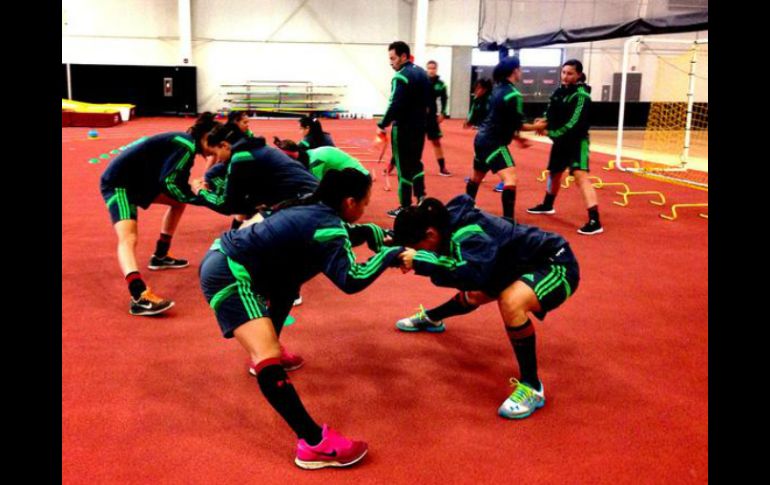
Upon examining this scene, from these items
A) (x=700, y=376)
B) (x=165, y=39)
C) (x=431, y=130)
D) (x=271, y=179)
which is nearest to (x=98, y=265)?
(x=271, y=179)

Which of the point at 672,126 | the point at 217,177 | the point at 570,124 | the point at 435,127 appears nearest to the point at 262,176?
the point at 217,177

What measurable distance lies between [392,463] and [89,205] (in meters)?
6.83

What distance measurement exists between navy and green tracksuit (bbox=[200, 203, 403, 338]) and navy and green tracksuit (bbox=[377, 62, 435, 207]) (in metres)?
4.56

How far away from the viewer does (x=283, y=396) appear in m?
2.80

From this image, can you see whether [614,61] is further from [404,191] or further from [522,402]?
[522,402]

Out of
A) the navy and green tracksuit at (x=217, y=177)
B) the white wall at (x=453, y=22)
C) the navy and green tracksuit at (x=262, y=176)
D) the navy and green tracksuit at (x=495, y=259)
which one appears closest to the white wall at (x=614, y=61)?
the white wall at (x=453, y=22)

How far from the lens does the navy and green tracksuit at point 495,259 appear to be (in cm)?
312

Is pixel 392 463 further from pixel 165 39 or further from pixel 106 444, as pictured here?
pixel 165 39

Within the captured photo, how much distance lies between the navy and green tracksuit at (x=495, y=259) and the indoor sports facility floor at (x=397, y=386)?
2.05ft

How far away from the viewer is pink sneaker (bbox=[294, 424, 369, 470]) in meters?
2.83

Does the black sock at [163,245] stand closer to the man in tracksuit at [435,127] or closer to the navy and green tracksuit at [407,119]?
the navy and green tracksuit at [407,119]

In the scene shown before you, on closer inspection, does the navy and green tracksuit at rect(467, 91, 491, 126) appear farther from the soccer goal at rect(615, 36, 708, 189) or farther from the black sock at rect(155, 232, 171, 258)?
the black sock at rect(155, 232, 171, 258)

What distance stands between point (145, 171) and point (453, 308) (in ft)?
8.37

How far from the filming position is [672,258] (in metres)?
6.31
